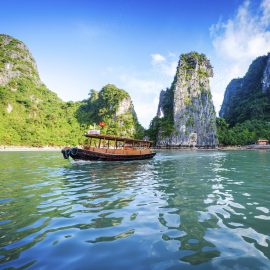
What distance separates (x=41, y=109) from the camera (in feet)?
435

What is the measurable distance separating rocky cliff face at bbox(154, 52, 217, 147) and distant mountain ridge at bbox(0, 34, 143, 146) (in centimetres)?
2036

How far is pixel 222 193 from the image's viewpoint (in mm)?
12320

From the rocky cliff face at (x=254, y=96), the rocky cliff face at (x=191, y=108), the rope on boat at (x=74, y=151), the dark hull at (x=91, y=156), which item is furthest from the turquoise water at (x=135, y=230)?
the rocky cliff face at (x=254, y=96)

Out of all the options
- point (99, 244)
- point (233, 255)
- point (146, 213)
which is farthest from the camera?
point (146, 213)

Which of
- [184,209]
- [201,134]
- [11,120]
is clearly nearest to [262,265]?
[184,209]

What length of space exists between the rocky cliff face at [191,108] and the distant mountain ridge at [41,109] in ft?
66.8

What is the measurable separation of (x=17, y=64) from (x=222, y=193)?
6183 inches

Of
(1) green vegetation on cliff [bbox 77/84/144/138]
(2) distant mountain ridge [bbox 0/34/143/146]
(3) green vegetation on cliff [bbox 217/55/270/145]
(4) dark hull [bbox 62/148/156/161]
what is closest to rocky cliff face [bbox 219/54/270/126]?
(3) green vegetation on cliff [bbox 217/55/270/145]

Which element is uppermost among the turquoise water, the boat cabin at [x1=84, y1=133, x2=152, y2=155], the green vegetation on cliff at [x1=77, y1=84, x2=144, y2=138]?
the green vegetation on cliff at [x1=77, y1=84, x2=144, y2=138]

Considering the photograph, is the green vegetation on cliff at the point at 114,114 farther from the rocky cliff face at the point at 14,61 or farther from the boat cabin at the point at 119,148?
the boat cabin at the point at 119,148

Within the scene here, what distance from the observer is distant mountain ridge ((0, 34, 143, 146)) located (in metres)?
109

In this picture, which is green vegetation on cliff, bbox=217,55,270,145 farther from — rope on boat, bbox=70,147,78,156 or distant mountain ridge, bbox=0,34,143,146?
rope on boat, bbox=70,147,78,156

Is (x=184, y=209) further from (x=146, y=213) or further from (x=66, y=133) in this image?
(x=66, y=133)

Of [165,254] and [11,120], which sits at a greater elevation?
[11,120]
